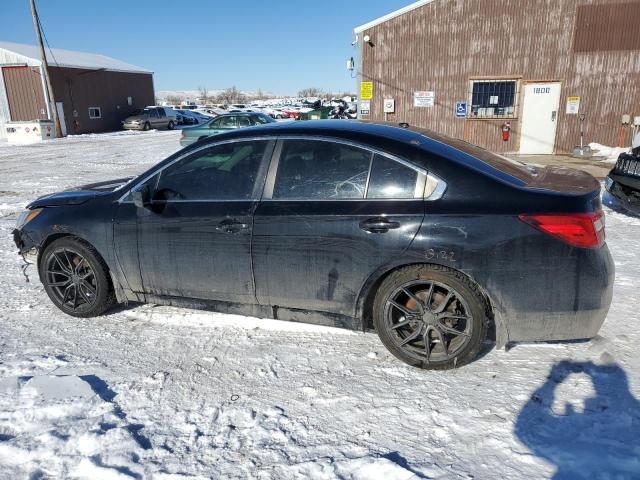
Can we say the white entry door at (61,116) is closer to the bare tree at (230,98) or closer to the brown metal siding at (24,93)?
the brown metal siding at (24,93)

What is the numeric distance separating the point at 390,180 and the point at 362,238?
0.43m

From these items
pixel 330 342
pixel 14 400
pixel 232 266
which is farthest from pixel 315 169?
pixel 14 400

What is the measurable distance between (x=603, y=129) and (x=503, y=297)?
48.7 feet

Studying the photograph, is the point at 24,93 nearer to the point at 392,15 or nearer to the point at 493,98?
the point at 392,15

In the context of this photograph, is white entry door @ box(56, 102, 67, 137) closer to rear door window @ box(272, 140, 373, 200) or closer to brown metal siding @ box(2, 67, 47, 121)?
brown metal siding @ box(2, 67, 47, 121)

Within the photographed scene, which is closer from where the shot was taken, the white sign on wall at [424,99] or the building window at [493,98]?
the building window at [493,98]

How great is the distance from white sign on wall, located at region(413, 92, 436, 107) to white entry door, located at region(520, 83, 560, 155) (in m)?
2.90

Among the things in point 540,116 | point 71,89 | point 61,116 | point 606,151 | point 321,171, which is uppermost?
point 71,89

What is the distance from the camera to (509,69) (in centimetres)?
1502

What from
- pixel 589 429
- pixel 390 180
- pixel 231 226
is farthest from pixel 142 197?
pixel 589 429

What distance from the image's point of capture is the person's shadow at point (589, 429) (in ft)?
7.52

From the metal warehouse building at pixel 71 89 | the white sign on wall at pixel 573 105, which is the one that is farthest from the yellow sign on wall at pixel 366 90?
the metal warehouse building at pixel 71 89

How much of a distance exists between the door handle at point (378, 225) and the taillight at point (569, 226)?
0.80m

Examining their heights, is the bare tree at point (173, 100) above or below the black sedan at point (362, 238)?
above
